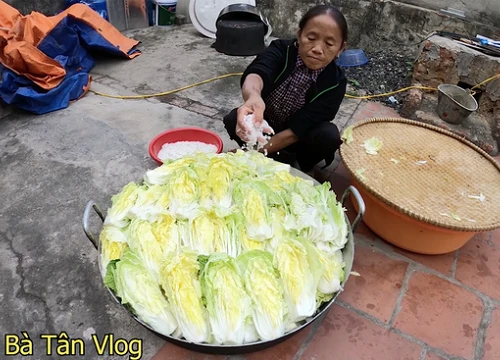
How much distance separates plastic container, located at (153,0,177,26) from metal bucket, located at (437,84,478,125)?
16.0 feet

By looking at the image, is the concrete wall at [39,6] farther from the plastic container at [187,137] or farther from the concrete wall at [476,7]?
the concrete wall at [476,7]

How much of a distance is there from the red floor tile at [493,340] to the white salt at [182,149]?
2.44 metres

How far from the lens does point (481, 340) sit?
2.29m

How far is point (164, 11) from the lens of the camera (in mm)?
6781

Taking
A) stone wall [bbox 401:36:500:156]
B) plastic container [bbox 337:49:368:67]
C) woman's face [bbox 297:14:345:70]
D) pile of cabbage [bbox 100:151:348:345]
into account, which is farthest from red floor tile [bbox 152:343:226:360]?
plastic container [bbox 337:49:368:67]

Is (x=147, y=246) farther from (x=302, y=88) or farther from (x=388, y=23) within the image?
(x=388, y=23)

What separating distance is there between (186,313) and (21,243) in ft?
5.48

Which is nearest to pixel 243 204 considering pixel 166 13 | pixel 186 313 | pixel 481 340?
pixel 186 313

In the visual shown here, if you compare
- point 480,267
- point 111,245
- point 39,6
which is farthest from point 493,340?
point 39,6

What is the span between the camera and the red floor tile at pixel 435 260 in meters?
2.72

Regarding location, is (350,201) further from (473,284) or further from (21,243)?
(21,243)

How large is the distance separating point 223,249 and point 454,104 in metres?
3.42

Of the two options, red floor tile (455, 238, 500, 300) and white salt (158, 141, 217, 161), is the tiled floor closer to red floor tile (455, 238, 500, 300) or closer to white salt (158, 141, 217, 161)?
red floor tile (455, 238, 500, 300)

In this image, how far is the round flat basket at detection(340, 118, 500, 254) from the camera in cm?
254
